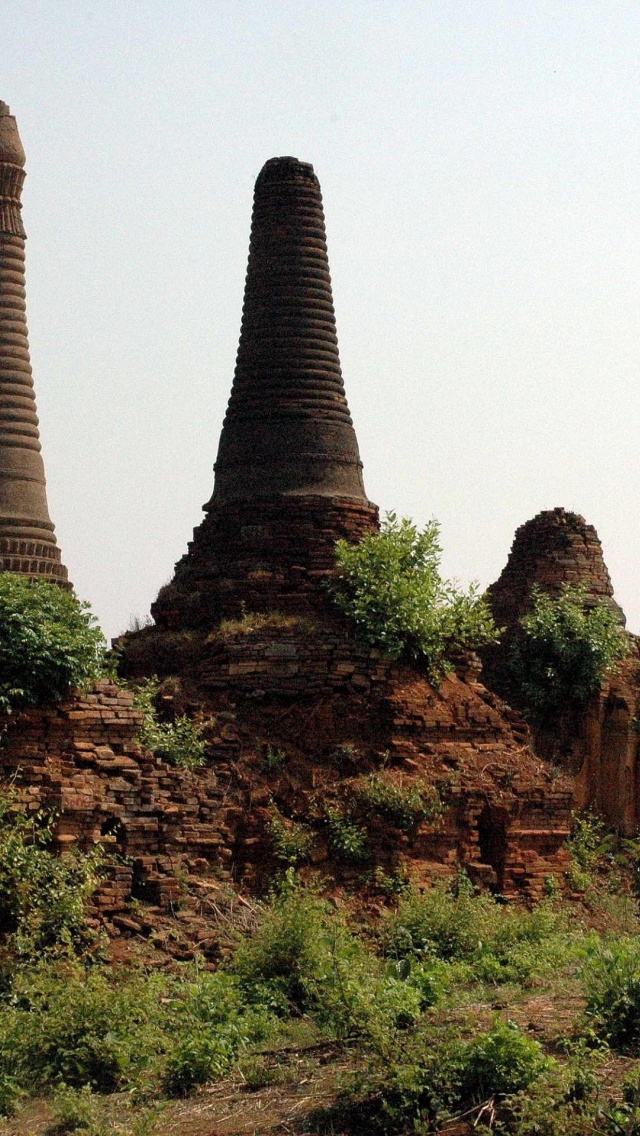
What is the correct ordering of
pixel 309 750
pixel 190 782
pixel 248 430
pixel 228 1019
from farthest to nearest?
pixel 248 430, pixel 309 750, pixel 190 782, pixel 228 1019

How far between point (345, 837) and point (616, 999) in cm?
501

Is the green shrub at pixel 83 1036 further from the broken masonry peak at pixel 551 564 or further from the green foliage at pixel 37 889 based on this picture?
the broken masonry peak at pixel 551 564

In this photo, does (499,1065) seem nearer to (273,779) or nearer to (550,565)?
(273,779)

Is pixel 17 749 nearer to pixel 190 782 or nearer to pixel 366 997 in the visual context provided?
pixel 190 782

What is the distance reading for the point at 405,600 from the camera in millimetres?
18547

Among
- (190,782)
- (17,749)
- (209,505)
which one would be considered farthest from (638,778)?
(17,749)

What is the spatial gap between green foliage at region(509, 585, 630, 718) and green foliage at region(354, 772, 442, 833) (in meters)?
6.18

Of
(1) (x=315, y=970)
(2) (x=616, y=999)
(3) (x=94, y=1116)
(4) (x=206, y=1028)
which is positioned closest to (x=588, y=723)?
(1) (x=315, y=970)

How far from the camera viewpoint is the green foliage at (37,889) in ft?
47.5

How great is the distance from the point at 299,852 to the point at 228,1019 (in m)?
3.24

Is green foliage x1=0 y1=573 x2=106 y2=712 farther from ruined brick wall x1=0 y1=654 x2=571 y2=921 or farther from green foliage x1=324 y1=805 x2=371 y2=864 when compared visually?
green foliage x1=324 y1=805 x2=371 y2=864

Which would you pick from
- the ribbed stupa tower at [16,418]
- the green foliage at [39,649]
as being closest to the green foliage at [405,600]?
the green foliage at [39,649]

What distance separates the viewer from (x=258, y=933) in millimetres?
15531

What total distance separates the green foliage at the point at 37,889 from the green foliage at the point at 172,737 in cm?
191
